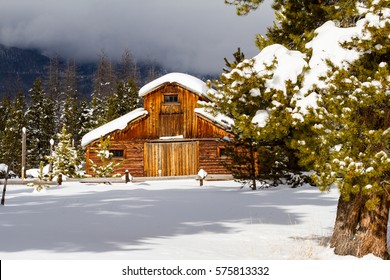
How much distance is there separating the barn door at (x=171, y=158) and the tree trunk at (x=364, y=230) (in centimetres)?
2373

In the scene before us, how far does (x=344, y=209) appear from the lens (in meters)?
9.58

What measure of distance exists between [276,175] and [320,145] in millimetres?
12208

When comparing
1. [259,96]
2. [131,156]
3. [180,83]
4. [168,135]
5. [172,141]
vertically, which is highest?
[180,83]

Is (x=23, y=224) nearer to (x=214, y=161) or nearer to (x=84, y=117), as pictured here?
(x=214, y=161)

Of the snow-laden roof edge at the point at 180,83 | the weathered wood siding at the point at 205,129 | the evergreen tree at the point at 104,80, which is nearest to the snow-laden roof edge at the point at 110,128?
the snow-laden roof edge at the point at 180,83

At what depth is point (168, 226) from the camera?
12.0 metres

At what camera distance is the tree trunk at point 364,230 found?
8852mm

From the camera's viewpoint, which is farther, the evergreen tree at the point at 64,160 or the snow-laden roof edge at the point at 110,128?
the snow-laden roof edge at the point at 110,128

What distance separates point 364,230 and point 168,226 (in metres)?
4.98

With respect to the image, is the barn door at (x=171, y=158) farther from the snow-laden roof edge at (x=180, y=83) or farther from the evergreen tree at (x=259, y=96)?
the evergreen tree at (x=259, y=96)

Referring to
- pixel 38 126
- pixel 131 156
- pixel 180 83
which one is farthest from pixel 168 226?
pixel 38 126

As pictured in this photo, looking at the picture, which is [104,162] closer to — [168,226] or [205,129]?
[205,129]
